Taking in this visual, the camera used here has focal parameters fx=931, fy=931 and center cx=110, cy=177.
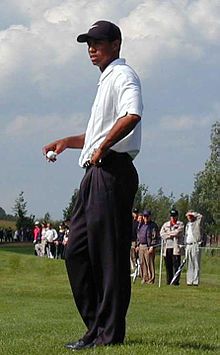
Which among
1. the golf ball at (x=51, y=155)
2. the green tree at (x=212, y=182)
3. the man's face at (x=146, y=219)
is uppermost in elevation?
the green tree at (x=212, y=182)

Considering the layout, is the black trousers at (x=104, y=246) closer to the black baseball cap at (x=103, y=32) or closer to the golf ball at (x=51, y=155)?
the golf ball at (x=51, y=155)

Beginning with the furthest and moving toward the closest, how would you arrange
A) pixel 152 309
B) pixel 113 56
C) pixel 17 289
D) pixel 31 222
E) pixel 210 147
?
pixel 31 222 → pixel 210 147 → pixel 17 289 → pixel 152 309 → pixel 113 56

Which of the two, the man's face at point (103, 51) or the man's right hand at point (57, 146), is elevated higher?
the man's face at point (103, 51)

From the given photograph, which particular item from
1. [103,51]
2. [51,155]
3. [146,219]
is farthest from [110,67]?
[146,219]

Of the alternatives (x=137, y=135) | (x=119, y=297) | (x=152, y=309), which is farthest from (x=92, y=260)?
(x=152, y=309)

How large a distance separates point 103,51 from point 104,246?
4.70ft

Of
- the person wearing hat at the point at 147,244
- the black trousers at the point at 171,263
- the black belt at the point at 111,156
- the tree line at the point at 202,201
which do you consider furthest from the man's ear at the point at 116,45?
the tree line at the point at 202,201

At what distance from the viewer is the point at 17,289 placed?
21.7m

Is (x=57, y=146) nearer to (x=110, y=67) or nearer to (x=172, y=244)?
(x=110, y=67)

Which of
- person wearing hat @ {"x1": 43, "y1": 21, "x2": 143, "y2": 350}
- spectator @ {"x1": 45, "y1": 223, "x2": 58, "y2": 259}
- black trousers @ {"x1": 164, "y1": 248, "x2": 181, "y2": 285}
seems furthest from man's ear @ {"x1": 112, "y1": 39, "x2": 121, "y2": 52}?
spectator @ {"x1": 45, "y1": 223, "x2": 58, "y2": 259}

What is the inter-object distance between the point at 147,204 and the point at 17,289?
9033cm

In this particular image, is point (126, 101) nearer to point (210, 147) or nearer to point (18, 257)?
point (18, 257)

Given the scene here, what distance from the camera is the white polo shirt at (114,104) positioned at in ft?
21.6

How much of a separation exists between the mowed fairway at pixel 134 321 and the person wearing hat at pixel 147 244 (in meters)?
2.16
